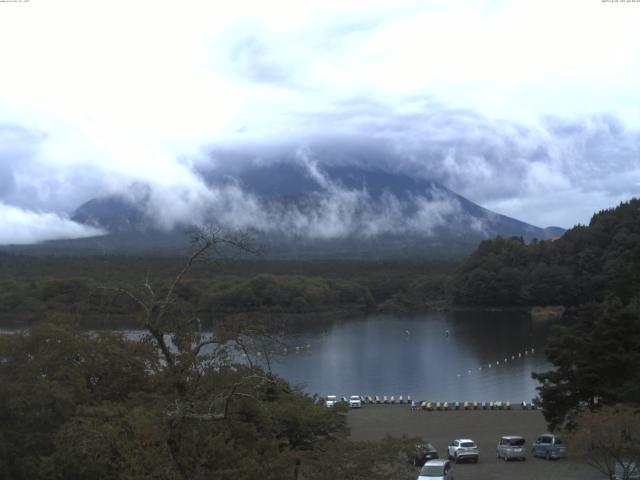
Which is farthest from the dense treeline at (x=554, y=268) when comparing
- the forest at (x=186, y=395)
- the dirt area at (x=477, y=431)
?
the dirt area at (x=477, y=431)

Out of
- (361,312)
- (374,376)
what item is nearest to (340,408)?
(374,376)

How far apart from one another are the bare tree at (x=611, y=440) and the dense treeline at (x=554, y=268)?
1875 inches

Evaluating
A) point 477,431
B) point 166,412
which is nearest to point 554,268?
point 477,431

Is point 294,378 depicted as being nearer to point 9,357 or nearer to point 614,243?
point 9,357

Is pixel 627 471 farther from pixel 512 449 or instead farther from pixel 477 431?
pixel 477 431

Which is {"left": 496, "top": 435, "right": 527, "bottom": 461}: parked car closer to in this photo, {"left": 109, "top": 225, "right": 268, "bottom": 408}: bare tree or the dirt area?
the dirt area

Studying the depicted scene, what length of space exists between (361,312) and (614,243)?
21192 millimetres

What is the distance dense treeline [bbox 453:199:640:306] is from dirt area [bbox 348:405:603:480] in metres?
36.1

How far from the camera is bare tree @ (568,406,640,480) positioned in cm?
1272

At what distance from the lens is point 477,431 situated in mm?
22953

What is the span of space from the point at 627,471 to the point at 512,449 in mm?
5593

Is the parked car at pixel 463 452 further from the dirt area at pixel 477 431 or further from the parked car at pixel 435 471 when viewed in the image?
the parked car at pixel 435 471

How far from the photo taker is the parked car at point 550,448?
711 inches

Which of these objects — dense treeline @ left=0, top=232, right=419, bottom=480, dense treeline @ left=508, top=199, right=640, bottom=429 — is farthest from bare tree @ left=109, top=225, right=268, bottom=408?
dense treeline @ left=508, top=199, right=640, bottom=429
